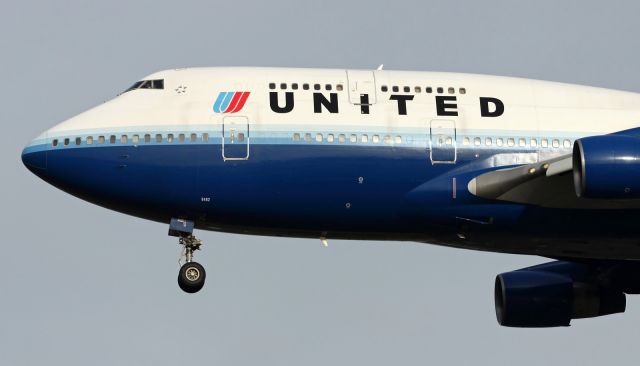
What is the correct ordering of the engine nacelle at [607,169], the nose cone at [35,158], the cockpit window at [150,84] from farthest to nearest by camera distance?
the cockpit window at [150,84], the nose cone at [35,158], the engine nacelle at [607,169]

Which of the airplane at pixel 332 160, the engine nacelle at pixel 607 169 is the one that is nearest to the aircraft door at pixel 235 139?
the airplane at pixel 332 160

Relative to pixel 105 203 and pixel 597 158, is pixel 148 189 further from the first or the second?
pixel 597 158

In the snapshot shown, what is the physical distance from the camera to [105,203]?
2149 inches

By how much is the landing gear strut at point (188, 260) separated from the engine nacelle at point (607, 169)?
1003 cm

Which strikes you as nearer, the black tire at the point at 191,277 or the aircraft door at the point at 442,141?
the black tire at the point at 191,277

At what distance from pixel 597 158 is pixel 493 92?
5691 mm

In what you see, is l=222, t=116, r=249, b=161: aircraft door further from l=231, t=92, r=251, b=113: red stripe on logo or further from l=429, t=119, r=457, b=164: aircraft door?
l=429, t=119, r=457, b=164: aircraft door

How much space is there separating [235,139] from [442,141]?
17.5 ft

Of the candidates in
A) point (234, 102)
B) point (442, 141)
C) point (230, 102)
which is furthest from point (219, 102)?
point (442, 141)

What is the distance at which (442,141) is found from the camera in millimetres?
54938

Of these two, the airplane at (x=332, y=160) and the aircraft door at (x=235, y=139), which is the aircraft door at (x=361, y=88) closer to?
the airplane at (x=332, y=160)

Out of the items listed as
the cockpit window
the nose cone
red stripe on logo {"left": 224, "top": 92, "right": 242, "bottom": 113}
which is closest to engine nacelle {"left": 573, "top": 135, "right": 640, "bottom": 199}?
red stripe on logo {"left": 224, "top": 92, "right": 242, "bottom": 113}

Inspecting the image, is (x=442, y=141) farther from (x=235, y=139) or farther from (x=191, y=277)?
(x=191, y=277)

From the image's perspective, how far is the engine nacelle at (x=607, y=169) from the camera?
169ft
